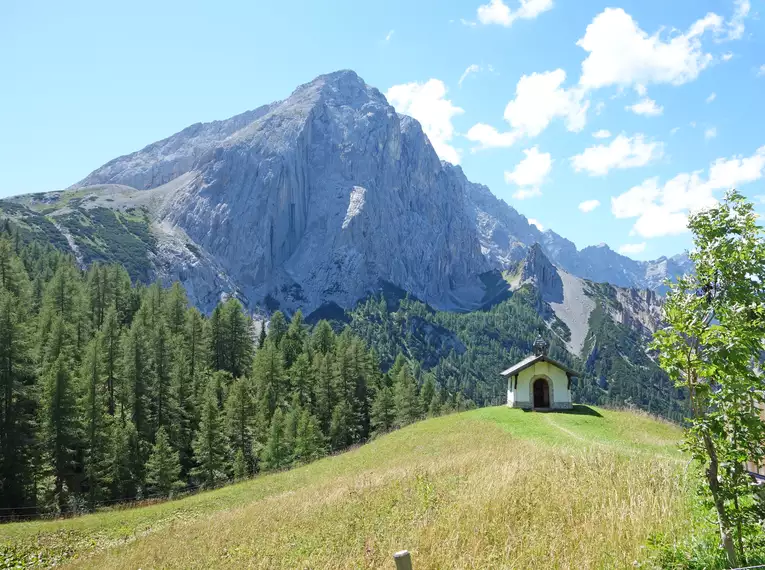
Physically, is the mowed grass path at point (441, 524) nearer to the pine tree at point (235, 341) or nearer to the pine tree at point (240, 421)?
the pine tree at point (240, 421)

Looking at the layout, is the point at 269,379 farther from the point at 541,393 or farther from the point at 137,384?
the point at 541,393

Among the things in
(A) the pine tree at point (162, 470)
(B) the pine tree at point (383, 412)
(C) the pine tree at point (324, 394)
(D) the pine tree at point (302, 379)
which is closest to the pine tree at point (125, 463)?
(A) the pine tree at point (162, 470)

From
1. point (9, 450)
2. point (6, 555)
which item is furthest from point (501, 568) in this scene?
point (9, 450)

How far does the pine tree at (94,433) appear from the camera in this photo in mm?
42878

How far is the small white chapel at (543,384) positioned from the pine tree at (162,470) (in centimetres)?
3231

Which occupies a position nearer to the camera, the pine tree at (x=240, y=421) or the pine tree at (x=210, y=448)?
the pine tree at (x=210, y=448)

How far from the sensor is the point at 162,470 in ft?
148

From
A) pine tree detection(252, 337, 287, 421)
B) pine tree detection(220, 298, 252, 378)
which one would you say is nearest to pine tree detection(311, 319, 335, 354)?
pine tree detection(220, 298, 252, 378)

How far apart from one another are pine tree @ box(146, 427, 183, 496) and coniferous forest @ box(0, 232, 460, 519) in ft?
0.39

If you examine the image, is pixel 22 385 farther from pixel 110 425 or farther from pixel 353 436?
pixel 353 436

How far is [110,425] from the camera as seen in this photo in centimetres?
4656

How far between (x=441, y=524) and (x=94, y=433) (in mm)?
44285

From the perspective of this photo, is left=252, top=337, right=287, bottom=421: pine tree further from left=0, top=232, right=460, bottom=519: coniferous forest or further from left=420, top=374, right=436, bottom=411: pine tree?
left=420, top=374, right=436, bottom=411: pine tree

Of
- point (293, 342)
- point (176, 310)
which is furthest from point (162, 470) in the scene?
point (293, 342)
